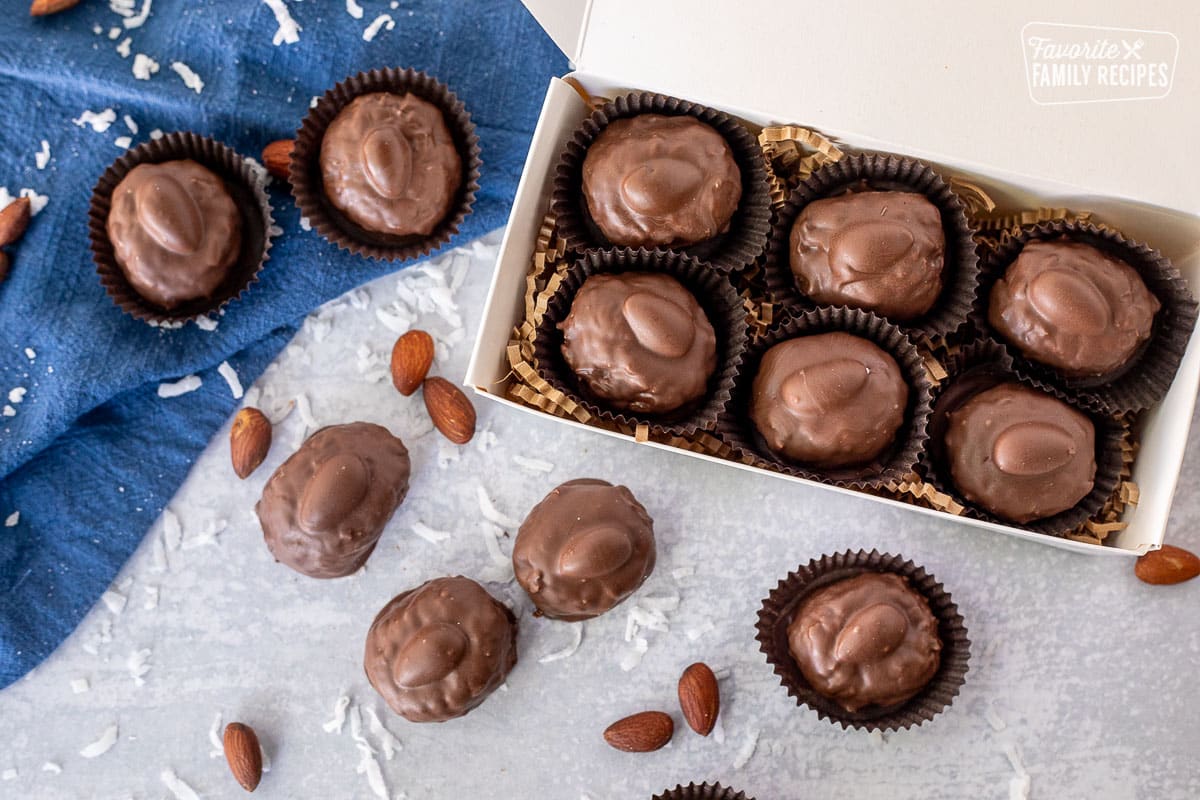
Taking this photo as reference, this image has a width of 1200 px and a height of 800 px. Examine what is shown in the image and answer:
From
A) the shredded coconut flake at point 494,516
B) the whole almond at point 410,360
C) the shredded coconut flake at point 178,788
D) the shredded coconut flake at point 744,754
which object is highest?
the whole almond at point 410,360

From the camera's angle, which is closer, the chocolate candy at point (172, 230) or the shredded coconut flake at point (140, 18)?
the chocolate candy at point (172, 230)

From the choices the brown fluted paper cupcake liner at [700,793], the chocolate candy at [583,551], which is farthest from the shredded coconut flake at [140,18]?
the brown fluted paper cupcake liner at [700,793]

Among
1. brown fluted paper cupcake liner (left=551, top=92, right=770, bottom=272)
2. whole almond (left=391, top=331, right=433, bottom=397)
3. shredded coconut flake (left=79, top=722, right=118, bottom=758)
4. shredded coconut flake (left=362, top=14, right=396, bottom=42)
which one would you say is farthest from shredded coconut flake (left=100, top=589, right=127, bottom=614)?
shredded coconut flake (left=362, top=14, right=396, bottom=42)

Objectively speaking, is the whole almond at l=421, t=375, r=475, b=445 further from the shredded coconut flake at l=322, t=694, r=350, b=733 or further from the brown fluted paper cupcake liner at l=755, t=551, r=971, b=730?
the brown fluted paper cupcake liner at l=755, t=551, r=971, b=730

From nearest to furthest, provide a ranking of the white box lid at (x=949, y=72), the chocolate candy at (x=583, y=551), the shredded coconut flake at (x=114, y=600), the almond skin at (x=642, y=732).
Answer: the white box lid at (x=949, y=72) < the chocolate candy at (x=583, y=551) < the almond skin at (x=642, y=732) < the shredded coconut flake at (x=114, y=600)

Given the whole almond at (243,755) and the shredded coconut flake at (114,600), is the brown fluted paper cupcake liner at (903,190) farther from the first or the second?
the shredded coconut flake at (114,600)

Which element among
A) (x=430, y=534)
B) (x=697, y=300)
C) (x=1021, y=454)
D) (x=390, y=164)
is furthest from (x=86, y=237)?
(x=1021, y=454)

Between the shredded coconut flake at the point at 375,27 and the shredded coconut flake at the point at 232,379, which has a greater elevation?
the shredded coconut flake at the point at 375,27
